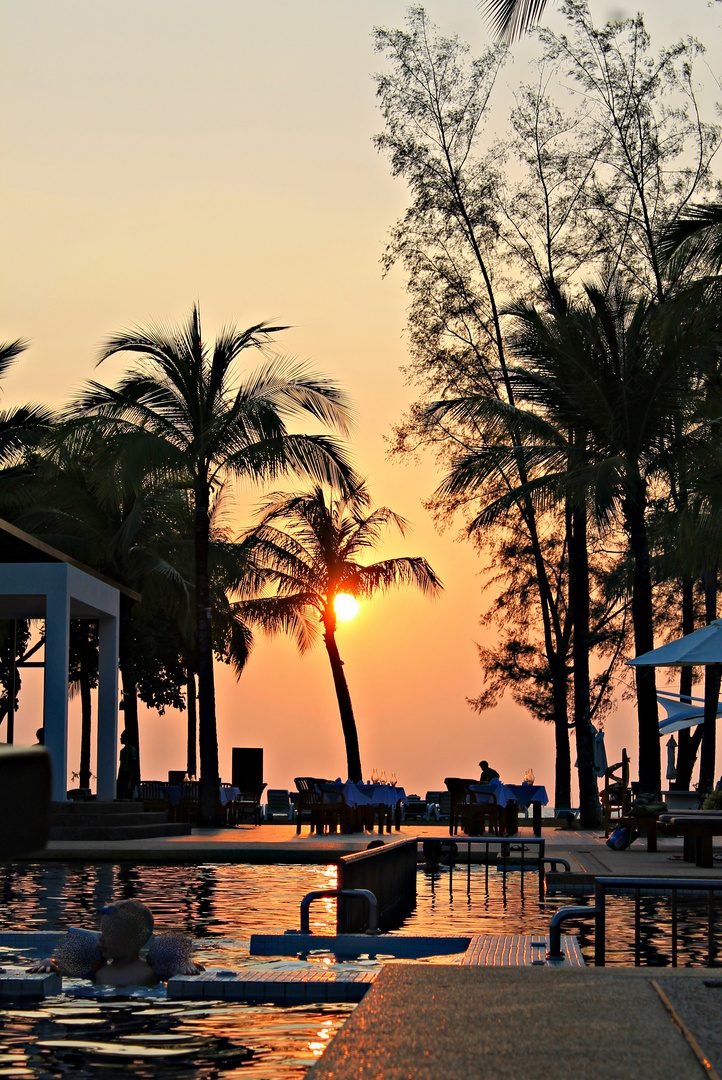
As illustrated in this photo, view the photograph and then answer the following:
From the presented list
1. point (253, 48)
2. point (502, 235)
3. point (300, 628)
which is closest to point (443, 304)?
point (502, 235)

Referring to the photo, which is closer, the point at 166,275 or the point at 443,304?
the point at 166,275

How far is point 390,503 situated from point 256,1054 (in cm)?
3179

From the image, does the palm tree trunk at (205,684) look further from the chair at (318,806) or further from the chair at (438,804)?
the chair at (438,804)

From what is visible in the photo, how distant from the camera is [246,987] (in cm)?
697

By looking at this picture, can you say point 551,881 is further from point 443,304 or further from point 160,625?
point 160,625

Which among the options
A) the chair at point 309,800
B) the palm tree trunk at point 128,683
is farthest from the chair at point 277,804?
the chair at point 309,800

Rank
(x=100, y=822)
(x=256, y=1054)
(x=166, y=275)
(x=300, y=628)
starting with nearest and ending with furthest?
(x=256, y=1054) < (x=166, y=275) < (x=100, y=822) < (x=300, y=628)

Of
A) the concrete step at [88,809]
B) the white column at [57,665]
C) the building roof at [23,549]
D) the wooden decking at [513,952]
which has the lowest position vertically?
the concrete step at [88,809]

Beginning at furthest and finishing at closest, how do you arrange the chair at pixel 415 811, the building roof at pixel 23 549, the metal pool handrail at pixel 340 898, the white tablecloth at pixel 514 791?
the chair at pixel 415 811, the white tablecloth at pixel 514 791, the building roof at pixel 23 549, the metal pool handrail at pixel 340 898

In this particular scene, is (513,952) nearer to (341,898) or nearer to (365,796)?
(341,898)

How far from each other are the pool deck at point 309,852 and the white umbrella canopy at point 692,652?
253 cm

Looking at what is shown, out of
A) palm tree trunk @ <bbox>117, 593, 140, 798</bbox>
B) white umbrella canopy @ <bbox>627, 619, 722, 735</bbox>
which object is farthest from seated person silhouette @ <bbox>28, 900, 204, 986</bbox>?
palm tree trunk @ <bbox>117, 593, 140, 798</bbox>

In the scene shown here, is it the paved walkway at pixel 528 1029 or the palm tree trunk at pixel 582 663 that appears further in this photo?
the palm tree trunk at pixel 582 663

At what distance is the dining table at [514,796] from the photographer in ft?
67.4
